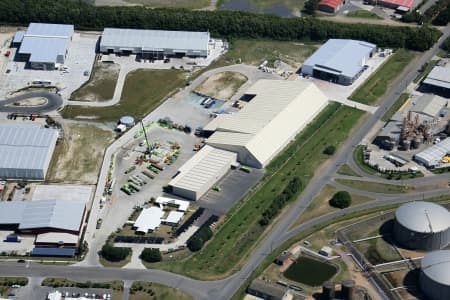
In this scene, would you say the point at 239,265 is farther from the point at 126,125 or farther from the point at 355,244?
the point at 126,125

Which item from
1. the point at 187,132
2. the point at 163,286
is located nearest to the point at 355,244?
the point at 163,286

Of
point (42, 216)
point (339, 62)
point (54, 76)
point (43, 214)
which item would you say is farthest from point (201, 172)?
point (54, 76)

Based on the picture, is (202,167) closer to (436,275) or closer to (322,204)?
(322,204)

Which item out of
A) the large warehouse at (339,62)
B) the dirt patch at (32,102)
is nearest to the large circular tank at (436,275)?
the large warehouse at (339,62)

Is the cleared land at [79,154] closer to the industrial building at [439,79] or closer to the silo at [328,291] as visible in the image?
the silo at [328,291]

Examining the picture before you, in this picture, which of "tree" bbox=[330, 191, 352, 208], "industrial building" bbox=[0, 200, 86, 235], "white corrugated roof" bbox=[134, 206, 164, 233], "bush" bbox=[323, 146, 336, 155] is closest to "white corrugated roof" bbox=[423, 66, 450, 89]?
"bush" bbox=[323, 146, 336, 155]
